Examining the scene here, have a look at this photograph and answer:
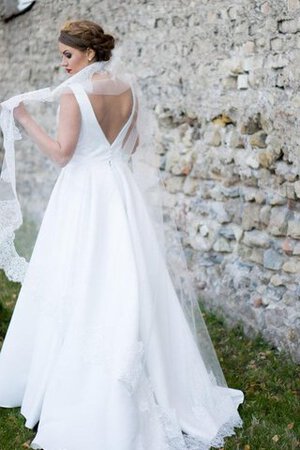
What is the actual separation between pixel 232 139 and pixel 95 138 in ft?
6.35

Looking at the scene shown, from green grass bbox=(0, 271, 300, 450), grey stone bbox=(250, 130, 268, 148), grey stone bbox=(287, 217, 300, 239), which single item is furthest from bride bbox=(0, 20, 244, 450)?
grey stone bbox=(250, 130, 268, 148)

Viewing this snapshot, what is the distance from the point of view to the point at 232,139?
17.1 ft

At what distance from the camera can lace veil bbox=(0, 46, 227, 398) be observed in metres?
3.50

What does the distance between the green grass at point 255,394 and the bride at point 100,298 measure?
11 cm

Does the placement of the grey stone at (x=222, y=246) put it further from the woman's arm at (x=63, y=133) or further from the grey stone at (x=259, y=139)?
the woman's arm at (x=63, y=133)

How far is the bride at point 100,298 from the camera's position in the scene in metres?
3.30

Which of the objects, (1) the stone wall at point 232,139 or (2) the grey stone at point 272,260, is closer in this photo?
(1) the stone wall at point 232,139

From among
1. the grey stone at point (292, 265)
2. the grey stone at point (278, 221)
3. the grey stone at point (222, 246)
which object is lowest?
the grey stone at point (222, 246)

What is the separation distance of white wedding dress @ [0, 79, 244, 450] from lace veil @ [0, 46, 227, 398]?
0.27 feet

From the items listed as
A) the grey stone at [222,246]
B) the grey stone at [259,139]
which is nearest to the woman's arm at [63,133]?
the grey stone at [259,139]

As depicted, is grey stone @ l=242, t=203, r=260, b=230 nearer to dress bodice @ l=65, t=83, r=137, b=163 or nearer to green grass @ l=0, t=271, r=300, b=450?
green grass @ l=0, t=271, r=300, b=450

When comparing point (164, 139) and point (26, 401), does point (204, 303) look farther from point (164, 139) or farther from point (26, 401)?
point (26, 401)

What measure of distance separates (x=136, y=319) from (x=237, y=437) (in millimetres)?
796

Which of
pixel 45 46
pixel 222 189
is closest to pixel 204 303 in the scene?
pixel 222 189
